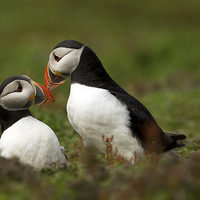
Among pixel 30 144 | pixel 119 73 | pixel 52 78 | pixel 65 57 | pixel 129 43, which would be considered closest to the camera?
pixel 30 144

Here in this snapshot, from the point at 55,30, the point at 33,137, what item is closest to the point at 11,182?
the point at 33,137

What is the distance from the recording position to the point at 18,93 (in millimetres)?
4500

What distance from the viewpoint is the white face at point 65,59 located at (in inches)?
186

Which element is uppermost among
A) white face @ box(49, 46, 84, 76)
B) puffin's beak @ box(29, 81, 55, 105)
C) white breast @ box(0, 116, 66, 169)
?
white face @ box(49, 46, 84, 76)

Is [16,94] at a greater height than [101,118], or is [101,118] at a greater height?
[16,94]

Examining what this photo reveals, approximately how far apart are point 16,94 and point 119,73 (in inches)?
437

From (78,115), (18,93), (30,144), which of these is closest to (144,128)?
(78,115)

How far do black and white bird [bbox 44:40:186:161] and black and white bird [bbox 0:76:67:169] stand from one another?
0.39m

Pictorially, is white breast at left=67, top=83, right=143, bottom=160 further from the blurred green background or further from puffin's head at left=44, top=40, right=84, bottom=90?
the blurred green background

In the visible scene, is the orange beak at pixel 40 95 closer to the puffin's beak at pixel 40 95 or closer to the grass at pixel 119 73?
the puffin's beak at pixel 40 95

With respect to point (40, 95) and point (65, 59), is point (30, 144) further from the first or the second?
point (65, 59)

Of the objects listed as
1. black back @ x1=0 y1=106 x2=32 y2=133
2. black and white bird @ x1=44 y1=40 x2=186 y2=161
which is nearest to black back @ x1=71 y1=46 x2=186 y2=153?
black and white bird @ x1=44 y1=40 x2=186 y2=161

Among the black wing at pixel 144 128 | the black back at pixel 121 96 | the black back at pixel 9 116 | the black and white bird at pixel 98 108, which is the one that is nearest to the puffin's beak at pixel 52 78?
the black and white bird at pixel 98 108

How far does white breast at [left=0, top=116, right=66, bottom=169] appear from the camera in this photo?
4324 millimetres
